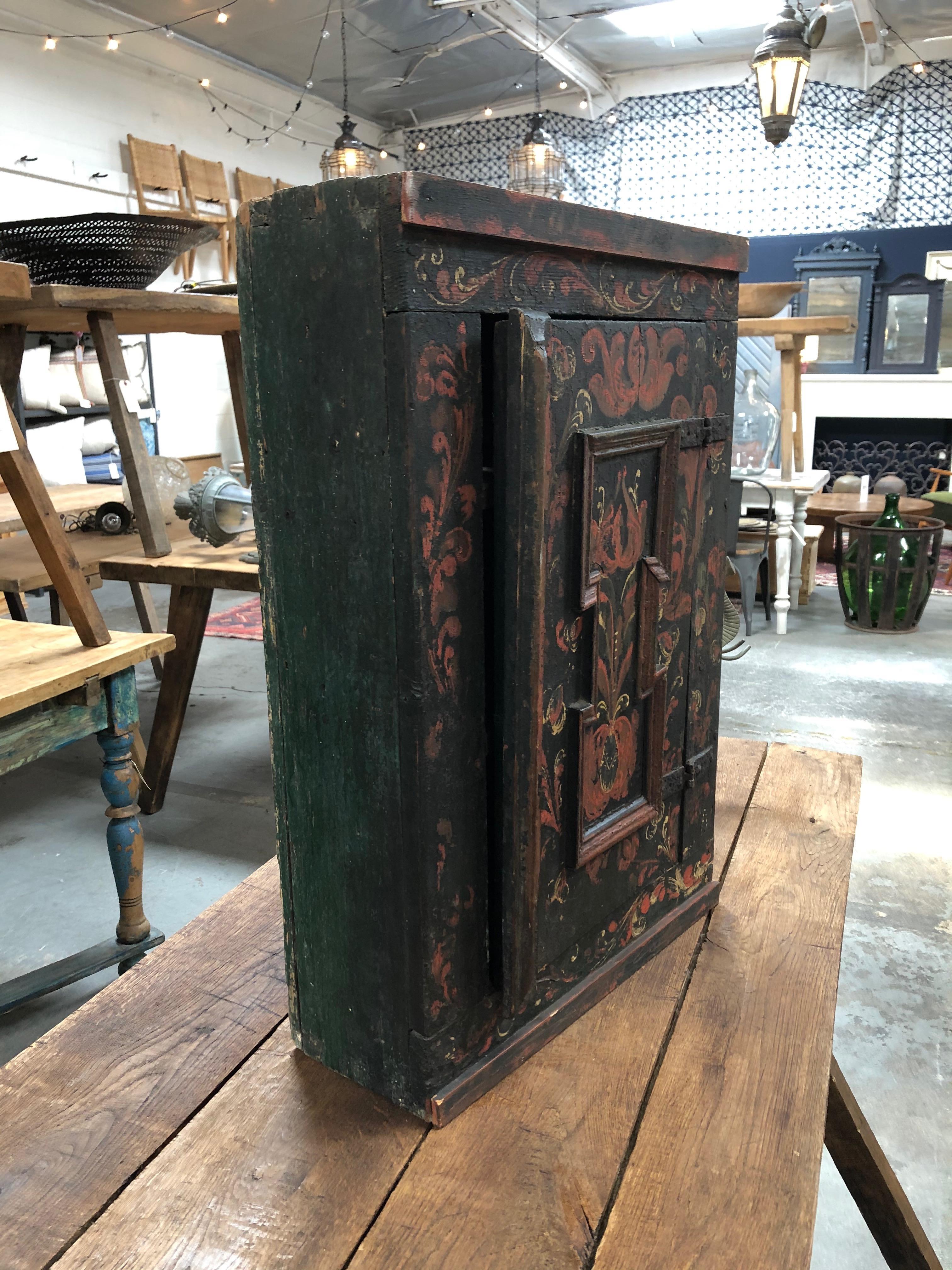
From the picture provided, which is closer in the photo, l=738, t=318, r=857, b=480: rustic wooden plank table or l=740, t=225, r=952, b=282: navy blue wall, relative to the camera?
l=738, t=318, r=857, b=480: rustic wooden plank table

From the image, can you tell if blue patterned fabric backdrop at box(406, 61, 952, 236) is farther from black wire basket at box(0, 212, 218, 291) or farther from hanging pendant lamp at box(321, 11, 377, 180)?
black wire basket at box(0, 212, 218, 291)

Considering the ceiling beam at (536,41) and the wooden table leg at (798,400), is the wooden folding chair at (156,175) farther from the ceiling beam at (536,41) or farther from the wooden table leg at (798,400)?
the wooden table leg at (798,400)

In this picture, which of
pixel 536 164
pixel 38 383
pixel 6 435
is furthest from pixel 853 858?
pixel 536 164

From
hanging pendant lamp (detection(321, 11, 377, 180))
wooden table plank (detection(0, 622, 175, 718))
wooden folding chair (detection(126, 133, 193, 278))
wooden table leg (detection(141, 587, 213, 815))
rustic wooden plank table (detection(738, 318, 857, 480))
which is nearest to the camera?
wooden table plank (detection(0, 622, 175, 718))

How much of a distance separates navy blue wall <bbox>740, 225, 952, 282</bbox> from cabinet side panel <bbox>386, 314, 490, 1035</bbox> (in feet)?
24.6

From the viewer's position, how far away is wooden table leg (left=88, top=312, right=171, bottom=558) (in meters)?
2.33

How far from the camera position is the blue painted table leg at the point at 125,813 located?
65.7 inches

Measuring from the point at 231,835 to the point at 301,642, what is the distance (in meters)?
1.83

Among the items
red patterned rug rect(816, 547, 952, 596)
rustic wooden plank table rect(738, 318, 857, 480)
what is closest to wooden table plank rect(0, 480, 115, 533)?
rustic wooden plank table rect(738, 318, 857, 480)

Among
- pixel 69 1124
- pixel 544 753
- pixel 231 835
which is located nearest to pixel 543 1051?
pixel 544 753

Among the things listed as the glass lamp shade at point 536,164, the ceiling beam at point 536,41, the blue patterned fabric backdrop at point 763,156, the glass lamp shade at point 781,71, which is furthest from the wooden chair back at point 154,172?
the glass lamp shade at point 781,71

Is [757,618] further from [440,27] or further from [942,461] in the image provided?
[440,27]

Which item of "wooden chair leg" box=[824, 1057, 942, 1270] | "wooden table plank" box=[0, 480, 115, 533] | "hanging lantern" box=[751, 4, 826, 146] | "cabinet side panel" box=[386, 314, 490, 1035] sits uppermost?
"hanging lantern" box=[751, 4, 826, 146]

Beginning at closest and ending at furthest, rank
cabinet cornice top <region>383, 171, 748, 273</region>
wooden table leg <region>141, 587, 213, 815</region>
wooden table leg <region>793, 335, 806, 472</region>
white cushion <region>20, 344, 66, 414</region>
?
cabinet cornice top <region>383, 171, 748, 273</region>
wooden table leg <region>141, 587, 213, 815</region>
wooden table leg <region>793, 335, 806, 472</region>
white cushion <region>20, 344, 66, 414</region>
